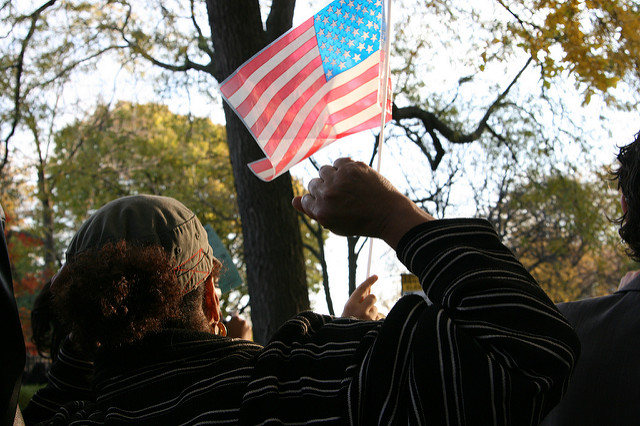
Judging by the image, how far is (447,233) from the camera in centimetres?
131

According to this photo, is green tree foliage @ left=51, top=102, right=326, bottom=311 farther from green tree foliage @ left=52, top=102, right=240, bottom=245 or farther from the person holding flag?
the person holding flag

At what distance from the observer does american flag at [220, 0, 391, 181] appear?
3293 millimetres

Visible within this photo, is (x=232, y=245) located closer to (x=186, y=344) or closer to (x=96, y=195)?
(x=96, y=195)

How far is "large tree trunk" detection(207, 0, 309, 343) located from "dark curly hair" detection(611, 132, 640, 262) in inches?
146

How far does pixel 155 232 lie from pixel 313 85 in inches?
75.6

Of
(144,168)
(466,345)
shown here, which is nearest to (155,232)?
(466,345)

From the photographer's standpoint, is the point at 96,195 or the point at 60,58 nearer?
the point at 60,58

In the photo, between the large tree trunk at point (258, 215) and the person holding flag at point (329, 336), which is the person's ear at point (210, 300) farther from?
the large tree trunk at point (258, 215)

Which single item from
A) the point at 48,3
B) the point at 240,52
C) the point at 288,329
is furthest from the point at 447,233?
the point at 48,3

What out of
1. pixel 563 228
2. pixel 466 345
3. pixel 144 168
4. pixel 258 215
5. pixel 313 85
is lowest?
pixel 466 345

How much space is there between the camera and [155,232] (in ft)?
5.65

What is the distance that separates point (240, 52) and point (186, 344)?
13.6 ft

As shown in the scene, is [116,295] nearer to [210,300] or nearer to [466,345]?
[210,300]

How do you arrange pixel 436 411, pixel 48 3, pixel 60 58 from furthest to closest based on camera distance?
1. pixel 60 58
2. pixel 48 3
3. pixel 436 411
